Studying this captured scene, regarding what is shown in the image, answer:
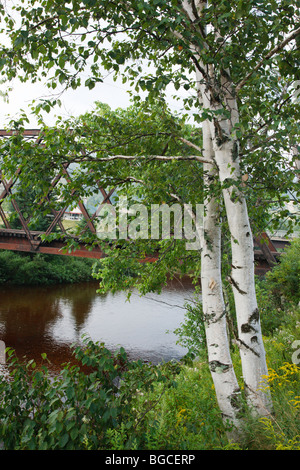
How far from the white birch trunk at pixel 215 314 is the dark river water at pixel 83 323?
171 inches

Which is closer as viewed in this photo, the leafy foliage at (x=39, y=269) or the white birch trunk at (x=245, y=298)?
the white birch trunk at (x=245, y=298)

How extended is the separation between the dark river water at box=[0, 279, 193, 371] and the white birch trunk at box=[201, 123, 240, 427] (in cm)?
435

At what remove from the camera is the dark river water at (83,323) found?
10266mm

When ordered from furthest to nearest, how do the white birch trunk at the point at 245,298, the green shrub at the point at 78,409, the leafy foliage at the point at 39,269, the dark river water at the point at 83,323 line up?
1. the leafy foliage at the point at 39,269
2. the dark river water at the point at 83,323
3. the white birch trunk at the point at 245,298
4. the green shrub at the point at 78,409

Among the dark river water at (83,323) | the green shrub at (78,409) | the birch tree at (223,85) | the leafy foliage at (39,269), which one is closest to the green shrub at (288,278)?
the dark river water at (83,323)

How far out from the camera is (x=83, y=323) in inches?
516

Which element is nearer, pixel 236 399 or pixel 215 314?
pixel 236 399

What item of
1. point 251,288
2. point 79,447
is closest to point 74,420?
point 79,447

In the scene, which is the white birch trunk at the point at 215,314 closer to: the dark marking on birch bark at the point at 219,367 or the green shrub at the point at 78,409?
the dark marking on birch bark at the point at 219,367

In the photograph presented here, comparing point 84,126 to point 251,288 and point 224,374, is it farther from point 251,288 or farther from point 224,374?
point 224,374

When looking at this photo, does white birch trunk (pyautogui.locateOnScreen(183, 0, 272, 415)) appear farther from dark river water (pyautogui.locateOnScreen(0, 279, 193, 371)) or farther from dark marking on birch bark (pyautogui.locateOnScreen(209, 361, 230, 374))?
dark river water (pyautogui.locateOnScreen(0, 279, 193, 371))

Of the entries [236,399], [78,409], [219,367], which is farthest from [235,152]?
[78,409]

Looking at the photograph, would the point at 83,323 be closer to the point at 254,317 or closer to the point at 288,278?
the point at 288,278

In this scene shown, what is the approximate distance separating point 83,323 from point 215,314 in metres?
10.8
